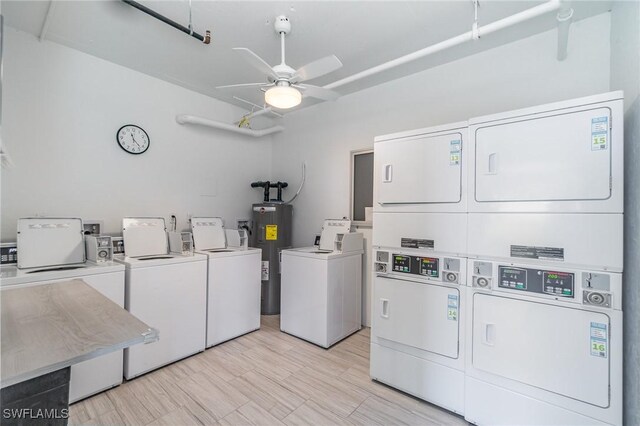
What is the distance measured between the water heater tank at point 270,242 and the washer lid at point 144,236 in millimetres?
→ 1185

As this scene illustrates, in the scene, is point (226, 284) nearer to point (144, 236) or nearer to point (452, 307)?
point (144, 236)

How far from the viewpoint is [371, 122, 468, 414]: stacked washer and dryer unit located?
6.26ft

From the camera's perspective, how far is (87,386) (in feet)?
6.61

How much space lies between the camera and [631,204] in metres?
1.57

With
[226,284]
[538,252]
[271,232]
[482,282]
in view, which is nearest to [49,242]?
[226,284]

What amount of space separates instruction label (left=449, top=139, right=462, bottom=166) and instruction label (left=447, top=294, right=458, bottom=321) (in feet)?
3.06

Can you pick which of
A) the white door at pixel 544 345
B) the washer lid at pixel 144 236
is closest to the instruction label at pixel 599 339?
the white door at pixel 544 345

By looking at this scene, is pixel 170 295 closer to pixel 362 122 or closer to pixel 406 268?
pixel 406 268

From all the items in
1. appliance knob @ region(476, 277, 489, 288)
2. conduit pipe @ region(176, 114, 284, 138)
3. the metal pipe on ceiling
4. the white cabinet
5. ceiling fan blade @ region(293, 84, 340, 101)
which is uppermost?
the metal pipe on ceiling

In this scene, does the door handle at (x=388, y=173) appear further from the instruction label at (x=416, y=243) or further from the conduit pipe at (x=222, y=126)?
the conduit pipe at (x=222, y=126)

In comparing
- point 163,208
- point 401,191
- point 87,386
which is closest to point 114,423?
point 87,386

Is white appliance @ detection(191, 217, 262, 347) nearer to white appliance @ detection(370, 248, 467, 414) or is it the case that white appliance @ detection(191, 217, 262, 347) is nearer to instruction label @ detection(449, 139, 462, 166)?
white appliance @ detection(370, 248, 467, 414)

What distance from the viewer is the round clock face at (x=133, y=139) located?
2.93m
